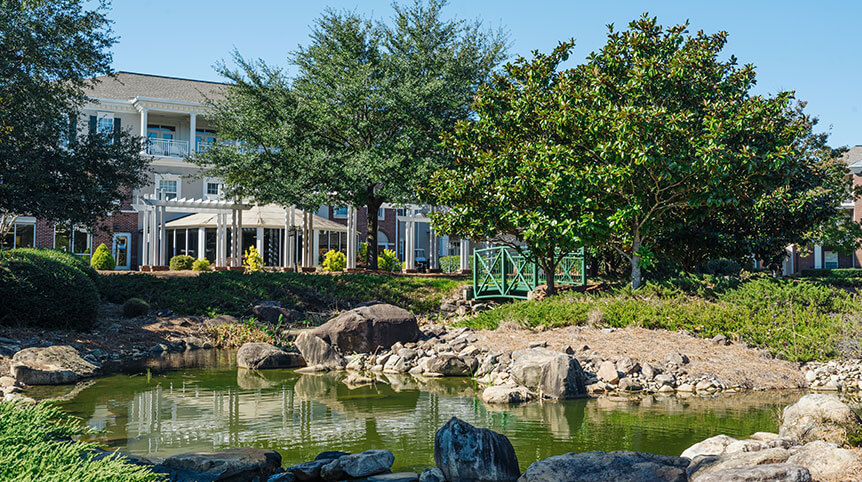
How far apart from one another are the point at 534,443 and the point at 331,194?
1800 centimetres

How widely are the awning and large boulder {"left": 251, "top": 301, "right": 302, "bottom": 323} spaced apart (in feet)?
42.3

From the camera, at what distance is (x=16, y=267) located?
14141 mm

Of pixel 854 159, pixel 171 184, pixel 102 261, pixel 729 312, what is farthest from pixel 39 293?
pixel 854 159

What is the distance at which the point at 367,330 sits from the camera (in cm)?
1469

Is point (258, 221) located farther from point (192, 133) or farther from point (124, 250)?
point (124, 250)

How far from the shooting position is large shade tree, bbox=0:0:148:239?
642 inches

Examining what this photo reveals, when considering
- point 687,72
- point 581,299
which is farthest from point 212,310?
point 687,72

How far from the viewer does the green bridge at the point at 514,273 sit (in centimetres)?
1897

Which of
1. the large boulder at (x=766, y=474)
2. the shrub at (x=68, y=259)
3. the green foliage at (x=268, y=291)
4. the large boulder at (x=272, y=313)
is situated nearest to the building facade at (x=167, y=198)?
the green foliage at (x=268, y=291)

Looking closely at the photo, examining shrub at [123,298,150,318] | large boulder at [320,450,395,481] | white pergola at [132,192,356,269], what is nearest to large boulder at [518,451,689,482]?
large boulder at [320,450,395,481]

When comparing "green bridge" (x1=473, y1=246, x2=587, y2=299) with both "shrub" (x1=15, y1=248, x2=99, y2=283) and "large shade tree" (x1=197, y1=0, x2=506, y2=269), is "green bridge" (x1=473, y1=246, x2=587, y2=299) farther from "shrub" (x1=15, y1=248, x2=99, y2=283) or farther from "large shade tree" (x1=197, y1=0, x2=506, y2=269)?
"shrub" (x1=15, y1=248, x2=99, y2=283)

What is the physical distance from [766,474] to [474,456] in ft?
7.96

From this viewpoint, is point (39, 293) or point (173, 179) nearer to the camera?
point (39, 293)

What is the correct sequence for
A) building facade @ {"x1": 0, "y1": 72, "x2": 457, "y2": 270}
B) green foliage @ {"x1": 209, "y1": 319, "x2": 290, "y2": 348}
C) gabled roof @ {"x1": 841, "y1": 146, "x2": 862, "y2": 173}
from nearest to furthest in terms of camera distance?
green foliage @ {"x1": 209, "y1": 319, "x2": 290, "y2": 348} → building facade @ {"x1": 0, "y1": 72, "x2": 457, "y2": 270} → gabled roof @ {"x1": 841, "y1": 146, "x2": 862, "y2": 173}
